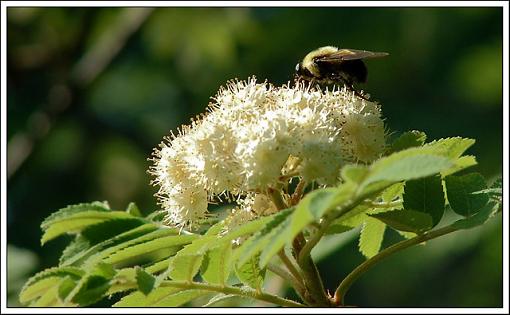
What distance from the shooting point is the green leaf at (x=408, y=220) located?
2.95 metres

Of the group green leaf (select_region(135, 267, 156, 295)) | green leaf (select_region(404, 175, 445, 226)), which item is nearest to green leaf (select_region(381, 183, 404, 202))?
green leaf (select_region(404, 175, 445, 226))

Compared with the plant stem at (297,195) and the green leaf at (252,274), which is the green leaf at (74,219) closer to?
the green leaf at (252,274)

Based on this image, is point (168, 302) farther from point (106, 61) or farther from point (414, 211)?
point (106, 61)

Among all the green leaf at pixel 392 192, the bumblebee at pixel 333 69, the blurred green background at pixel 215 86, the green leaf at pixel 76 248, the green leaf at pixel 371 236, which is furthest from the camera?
the blurred green background at pixel 215 86

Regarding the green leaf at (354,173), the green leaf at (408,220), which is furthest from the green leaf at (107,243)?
the green leaf at (354,173)

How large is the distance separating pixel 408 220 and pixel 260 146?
0.54 meters

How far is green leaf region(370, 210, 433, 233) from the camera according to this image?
9.67ft

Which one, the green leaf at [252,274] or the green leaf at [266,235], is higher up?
the green leaf at [266,235]

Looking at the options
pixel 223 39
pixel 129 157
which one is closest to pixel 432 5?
pixel 223 39

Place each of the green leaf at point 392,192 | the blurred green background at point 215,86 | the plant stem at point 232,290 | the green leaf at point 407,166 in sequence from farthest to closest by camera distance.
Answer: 1. the blurred green background at point 215,86
2. the green leaf at point 392,192
3. the plant stem at point 232,290
4. the green leaf at point 407,166

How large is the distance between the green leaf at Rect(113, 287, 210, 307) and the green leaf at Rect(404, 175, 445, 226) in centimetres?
74

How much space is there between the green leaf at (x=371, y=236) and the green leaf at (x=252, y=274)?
1.72 ft

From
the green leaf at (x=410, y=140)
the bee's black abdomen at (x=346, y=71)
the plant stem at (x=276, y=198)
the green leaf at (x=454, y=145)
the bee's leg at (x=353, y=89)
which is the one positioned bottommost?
the plant stem at (x=276, y=198)

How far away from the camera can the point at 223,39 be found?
8.13 metres
